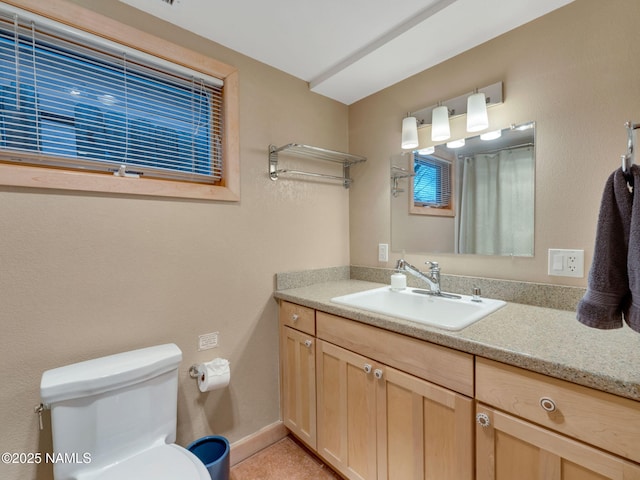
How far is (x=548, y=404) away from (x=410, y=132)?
1432 millimetres

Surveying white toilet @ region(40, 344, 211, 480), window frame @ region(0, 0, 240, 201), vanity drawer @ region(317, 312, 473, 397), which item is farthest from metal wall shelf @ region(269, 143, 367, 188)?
white toilet @ region(40, 344, 211, 480)

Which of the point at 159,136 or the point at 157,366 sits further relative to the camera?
the point at 159,136

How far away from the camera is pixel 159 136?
56.7 inches

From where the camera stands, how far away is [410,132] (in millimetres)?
1742

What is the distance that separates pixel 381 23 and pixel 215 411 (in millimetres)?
2121

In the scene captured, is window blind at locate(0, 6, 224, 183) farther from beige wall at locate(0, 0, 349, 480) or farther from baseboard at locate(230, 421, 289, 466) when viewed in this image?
baseboard at locate(230, 421, 289, 466)

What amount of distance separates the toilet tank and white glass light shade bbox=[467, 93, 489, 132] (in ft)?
5.74

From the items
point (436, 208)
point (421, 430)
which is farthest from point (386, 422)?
point (436, 208)

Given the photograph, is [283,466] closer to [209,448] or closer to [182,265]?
[209,448]

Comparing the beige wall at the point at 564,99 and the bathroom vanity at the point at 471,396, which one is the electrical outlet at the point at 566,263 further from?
the bathroom vanity at the point at 471,396

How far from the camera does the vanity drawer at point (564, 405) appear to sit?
2.30ft

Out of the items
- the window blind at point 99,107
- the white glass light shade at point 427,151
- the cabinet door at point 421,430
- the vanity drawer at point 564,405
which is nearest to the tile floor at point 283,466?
the cabinet door at point 421,430

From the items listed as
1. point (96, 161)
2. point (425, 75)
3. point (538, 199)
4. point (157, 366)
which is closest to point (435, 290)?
point (538, 199)

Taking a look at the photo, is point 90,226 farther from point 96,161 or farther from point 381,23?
point 381,23
